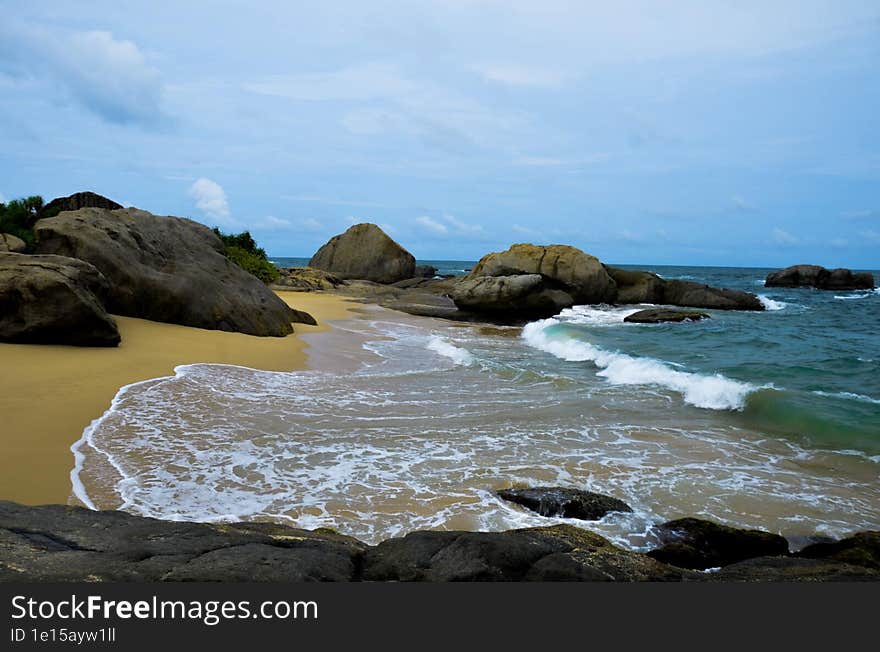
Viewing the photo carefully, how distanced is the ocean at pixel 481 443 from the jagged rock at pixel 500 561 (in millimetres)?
1758

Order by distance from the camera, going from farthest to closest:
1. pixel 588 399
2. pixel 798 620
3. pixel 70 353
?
pixel 588 399 → pixel 70 353 → pixel 798 620

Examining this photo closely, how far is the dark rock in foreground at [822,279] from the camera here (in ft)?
189

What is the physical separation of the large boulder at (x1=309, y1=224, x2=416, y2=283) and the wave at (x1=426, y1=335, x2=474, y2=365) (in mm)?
28507

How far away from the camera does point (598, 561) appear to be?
320 cm

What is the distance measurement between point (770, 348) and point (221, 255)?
16.7m

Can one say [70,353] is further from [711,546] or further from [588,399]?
[711,546]

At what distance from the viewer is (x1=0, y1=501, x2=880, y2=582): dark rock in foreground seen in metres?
2.72

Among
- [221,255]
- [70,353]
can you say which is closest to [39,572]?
[70,353]

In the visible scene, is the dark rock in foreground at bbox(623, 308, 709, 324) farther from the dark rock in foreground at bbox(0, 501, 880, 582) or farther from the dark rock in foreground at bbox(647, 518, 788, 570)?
the dark rock in foreground at bbox(0, 501, 880, 582)

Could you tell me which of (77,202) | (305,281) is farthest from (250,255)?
(77,202)

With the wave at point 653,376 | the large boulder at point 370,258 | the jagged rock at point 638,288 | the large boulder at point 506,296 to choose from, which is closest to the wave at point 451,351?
the wave at point 653,376

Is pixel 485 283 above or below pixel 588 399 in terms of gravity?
above

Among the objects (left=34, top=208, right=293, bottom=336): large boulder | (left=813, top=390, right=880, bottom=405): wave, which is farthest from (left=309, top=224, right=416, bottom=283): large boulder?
(left=813, top=390, right=880, bottom=405): wave

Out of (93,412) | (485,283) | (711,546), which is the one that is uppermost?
(485,283)
